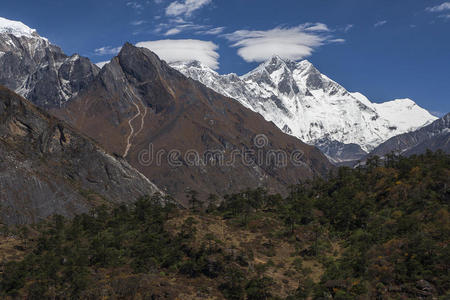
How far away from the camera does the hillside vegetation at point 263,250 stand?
8669cm

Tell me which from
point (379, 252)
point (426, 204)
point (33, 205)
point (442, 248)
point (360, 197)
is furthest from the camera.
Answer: point (33, 205)

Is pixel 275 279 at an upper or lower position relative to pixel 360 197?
lower

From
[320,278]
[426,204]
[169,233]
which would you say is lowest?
[320,278]

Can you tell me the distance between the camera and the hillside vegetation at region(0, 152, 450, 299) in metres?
86.7

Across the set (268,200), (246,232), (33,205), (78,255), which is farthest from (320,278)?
(33,205)

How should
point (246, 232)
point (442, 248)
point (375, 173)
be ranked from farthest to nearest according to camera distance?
point (375, 173) < point (246, 232) < point (442, 248)

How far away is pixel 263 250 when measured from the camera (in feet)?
367

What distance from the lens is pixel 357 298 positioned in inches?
3125

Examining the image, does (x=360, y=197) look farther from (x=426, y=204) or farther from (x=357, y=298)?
(x=357, y=298)

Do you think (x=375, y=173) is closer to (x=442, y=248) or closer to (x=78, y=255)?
(x=442, y=248)

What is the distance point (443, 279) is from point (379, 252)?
14.9m

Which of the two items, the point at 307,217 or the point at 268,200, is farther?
the point at 268,200

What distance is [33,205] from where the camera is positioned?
189 metres

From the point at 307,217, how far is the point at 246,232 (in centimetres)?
1835
